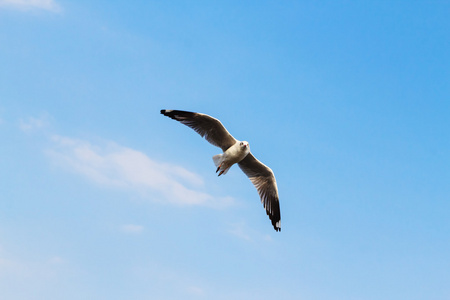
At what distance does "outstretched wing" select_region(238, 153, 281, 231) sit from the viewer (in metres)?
17.0

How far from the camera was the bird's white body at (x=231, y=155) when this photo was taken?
1539cm

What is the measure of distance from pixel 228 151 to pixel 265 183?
248 centimetres

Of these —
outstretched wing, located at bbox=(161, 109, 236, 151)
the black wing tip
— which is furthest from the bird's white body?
the black wing tip

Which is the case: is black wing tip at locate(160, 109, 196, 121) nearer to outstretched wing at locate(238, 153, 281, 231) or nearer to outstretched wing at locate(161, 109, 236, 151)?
outstretched wing at locate(161, 109, 236, 151)

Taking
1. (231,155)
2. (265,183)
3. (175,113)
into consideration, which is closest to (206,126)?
(175,113)

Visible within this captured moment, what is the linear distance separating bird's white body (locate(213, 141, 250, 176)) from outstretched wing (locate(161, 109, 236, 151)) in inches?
11.4

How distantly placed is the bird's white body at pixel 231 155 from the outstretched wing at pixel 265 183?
1.10 m

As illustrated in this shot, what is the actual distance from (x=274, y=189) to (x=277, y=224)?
1.24 meters

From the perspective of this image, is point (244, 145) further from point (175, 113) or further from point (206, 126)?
point (175, 113)

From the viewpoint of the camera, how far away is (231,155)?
15453 millimetres

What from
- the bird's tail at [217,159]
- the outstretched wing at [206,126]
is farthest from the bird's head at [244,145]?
the bird's tail at [217,159]

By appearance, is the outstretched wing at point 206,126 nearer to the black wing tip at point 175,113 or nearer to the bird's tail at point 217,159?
the black wing tip at point 175,113

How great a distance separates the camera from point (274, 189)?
17.3 metres

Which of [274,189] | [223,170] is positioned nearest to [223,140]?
[223,170]
